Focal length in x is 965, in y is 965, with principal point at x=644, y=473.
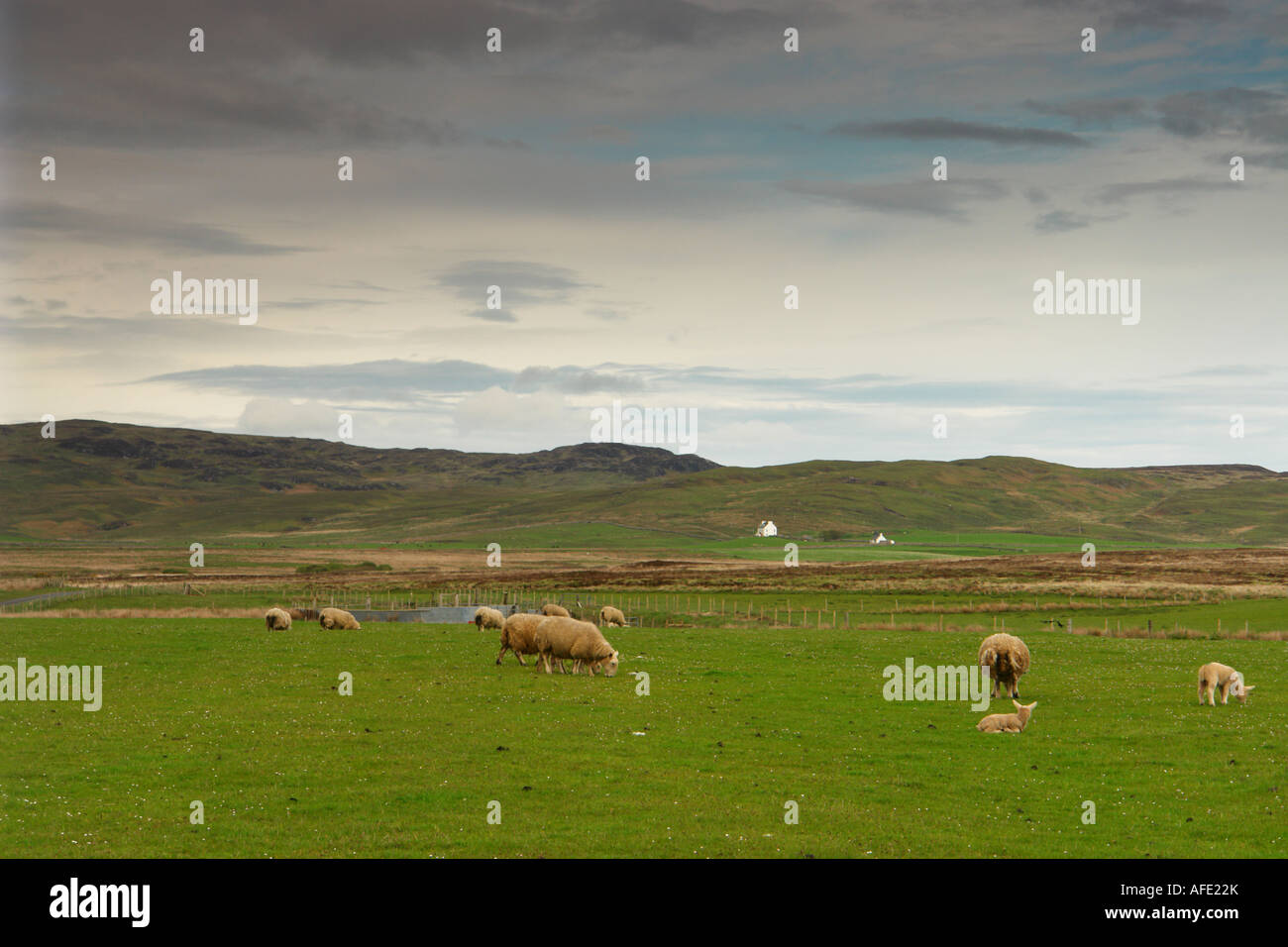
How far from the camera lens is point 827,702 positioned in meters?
30.0

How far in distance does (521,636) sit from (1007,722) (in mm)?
18619

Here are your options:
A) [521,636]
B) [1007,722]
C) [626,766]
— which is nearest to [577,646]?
[521,636]

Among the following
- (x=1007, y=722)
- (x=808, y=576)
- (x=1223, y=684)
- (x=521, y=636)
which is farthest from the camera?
(x=808, y=576)

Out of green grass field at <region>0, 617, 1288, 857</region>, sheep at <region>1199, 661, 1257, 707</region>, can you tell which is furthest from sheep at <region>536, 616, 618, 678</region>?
sheep at <region>1199, 661, 1257, 707</region>

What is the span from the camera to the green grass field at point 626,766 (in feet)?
53.4

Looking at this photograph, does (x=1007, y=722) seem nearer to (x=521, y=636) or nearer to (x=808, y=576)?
(x=521, y=636)

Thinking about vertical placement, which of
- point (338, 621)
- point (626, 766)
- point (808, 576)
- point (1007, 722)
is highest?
point (338, 621)

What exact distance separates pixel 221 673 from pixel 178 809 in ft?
62.2

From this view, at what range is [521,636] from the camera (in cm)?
3756

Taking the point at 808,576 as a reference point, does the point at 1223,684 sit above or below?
above

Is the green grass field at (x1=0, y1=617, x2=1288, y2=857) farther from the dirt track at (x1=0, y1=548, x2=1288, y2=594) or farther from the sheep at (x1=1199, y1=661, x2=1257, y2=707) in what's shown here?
the dirt track at (x1=0, y1=548, x2=1288, y2=594)

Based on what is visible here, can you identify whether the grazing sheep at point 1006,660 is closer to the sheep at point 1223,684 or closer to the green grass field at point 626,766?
the green grass field at point 626,766
